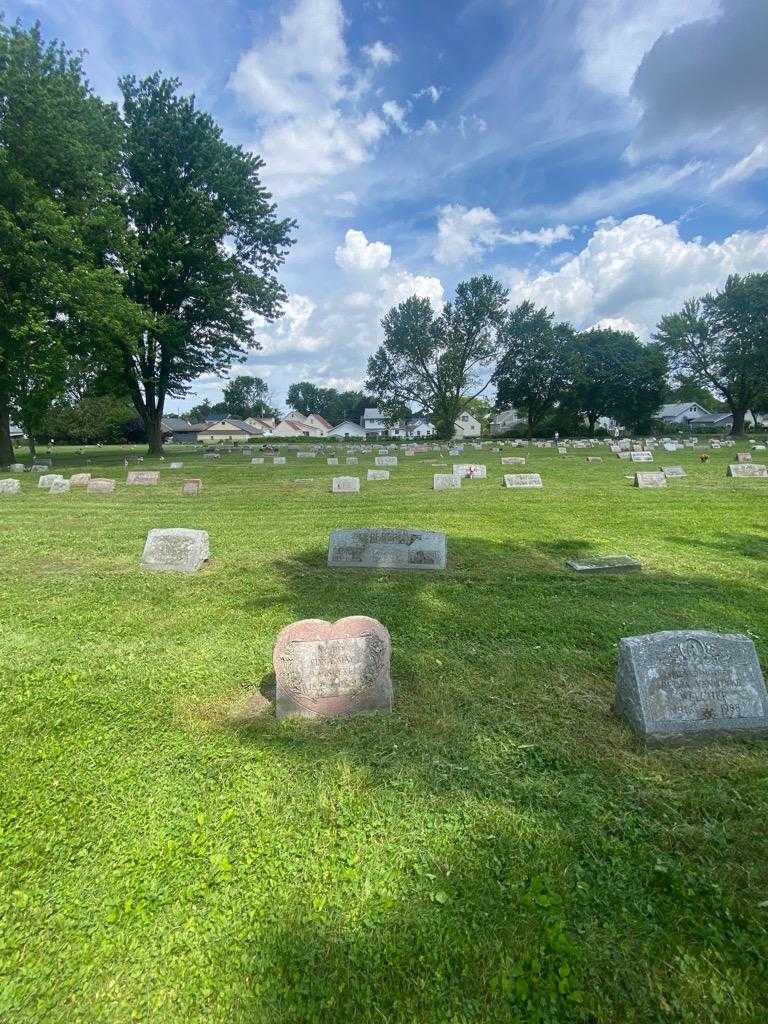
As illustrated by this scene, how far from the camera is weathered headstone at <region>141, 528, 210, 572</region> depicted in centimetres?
734

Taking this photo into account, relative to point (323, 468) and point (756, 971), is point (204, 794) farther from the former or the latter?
point (323, 468)

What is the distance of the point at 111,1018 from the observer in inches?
75.5

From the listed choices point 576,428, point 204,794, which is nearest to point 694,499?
point 204,794

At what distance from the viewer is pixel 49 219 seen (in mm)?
21078

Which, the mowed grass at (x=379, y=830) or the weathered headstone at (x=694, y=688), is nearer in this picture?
the mowed grass at (x=379, y=830)

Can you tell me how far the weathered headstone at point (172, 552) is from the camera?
24.1ft

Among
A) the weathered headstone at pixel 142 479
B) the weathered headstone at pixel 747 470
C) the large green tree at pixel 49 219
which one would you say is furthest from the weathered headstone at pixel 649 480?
the large green tree at pixel 49 219

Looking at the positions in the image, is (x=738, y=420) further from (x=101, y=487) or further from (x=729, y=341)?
(x=101, y=487)

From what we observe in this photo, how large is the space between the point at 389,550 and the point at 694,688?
4401 mm

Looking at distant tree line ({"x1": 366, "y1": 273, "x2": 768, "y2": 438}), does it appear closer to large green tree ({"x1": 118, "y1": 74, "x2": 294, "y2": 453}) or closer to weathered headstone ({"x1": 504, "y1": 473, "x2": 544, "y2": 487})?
large green tree ({"x1": 118, "y1": 74, "x2": 294, "y2": 453})

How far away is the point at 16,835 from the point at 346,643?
7.21ft

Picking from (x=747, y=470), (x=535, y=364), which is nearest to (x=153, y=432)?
(x=747, y=470)

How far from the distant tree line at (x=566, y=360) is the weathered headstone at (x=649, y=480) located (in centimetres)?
4114

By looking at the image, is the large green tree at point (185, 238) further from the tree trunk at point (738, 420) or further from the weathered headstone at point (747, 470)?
the tree trunk at point (738, 420)
